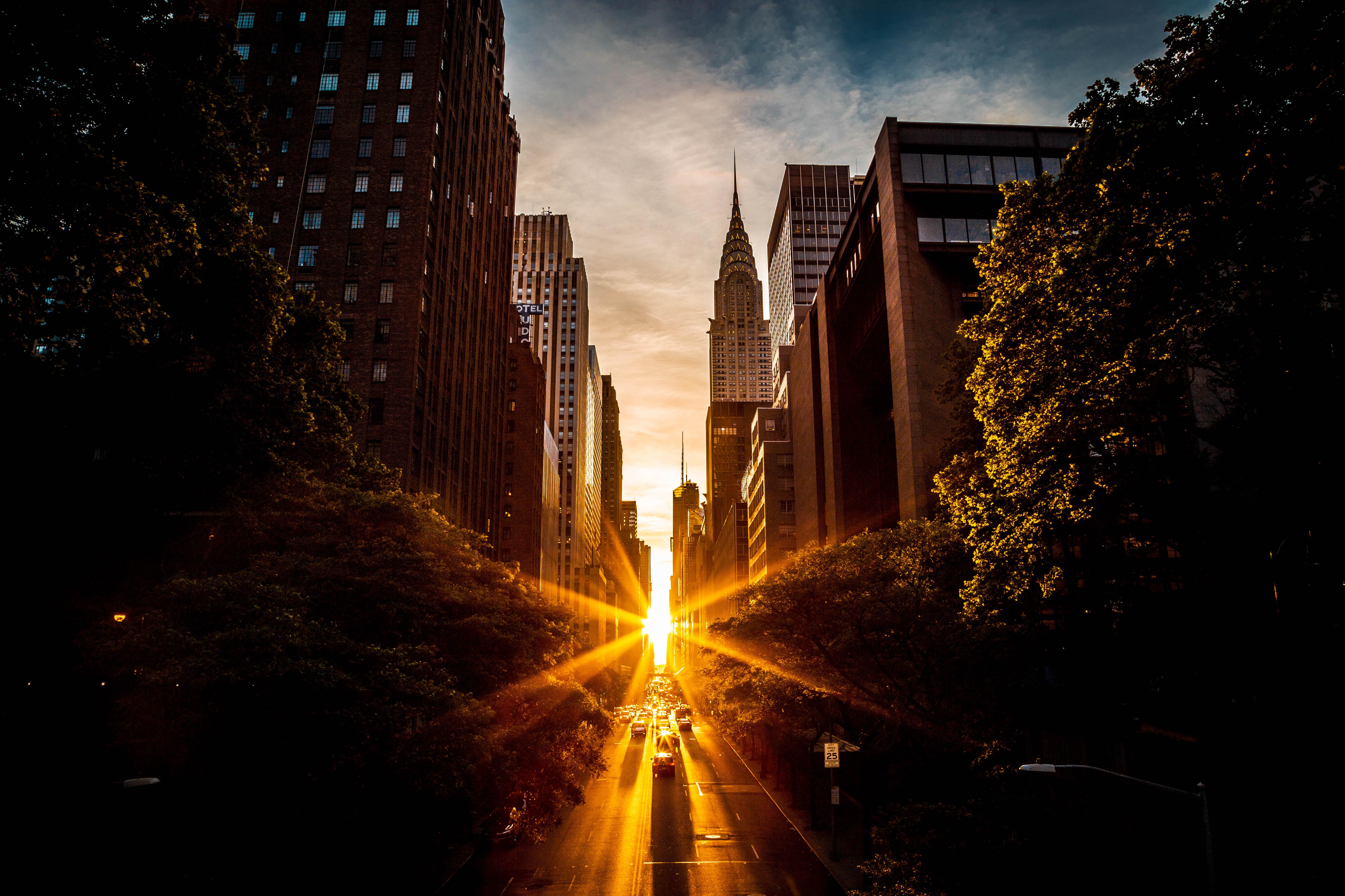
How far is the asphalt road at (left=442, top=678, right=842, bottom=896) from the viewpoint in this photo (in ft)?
83.9

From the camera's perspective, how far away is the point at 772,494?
11175 cm

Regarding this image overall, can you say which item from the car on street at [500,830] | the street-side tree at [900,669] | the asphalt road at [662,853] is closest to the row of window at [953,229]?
the street-side tree at [900,669]

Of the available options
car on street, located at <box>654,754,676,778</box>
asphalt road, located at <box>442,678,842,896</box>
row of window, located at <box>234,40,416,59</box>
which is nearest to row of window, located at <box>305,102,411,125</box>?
row of window, located at <box>234,40,416,59</box>

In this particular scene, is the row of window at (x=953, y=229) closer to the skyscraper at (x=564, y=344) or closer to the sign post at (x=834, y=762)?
the sign post at (x=834, y=762)

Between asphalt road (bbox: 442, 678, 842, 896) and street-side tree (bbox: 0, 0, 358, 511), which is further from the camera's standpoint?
asphalt road (bbox: 442, 678, 842, 896)

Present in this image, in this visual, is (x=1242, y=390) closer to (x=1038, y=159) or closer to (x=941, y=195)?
(x=941, y=195)

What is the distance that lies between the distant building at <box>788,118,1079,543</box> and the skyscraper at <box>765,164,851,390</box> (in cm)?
9653

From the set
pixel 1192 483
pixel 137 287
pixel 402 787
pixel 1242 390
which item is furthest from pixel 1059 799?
pixel 137 287

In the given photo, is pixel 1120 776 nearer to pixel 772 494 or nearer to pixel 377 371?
pixel 377 371

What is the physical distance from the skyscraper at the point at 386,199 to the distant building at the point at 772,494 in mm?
44973

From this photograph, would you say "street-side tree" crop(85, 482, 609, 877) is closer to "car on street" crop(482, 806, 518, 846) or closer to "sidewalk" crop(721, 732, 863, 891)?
"car on street" crop(482, 806, 518, 846)

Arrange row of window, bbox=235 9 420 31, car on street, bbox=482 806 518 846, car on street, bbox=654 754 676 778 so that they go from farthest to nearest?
1. row of window, bbox=235 9 420 31
2. car on street, bbox=654 754 676 778
3. car on street, bbox=482 806 518 846

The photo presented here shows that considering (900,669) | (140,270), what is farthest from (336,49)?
(900,669)

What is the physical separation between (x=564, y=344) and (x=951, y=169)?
13943 cm
